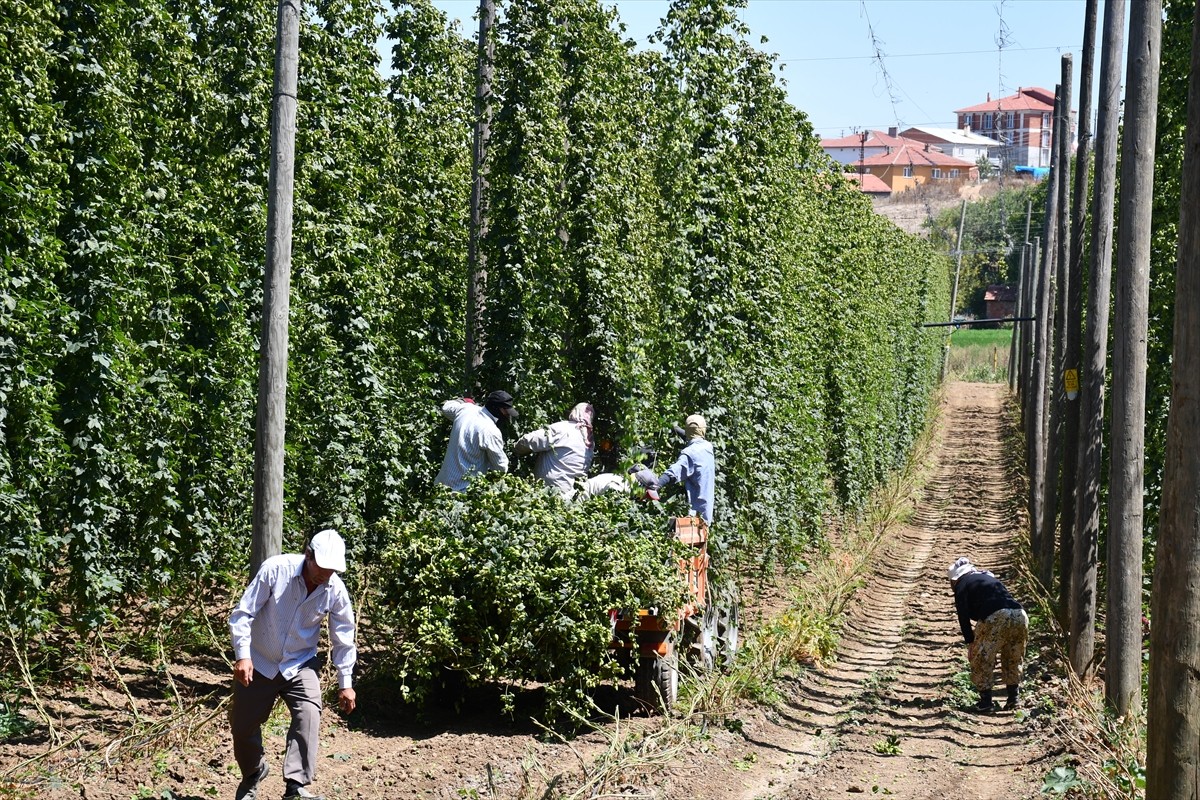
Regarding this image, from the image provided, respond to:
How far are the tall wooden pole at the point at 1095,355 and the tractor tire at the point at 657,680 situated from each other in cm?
452

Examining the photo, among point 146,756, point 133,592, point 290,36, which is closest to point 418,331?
point 133,592

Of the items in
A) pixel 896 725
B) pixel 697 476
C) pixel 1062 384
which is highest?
pixel 1062 384

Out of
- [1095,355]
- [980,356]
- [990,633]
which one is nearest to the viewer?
[990,633]

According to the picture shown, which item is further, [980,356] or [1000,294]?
[1000,294]

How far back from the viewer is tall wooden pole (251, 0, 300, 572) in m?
8.79

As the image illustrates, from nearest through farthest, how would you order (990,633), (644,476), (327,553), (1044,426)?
(327,553)
(644,476)
(990,633)
(1044,426)

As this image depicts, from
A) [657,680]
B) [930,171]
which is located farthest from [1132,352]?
[930,171]

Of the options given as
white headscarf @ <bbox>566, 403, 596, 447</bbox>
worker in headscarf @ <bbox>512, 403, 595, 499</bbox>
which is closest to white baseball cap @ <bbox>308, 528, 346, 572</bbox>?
worker in headscarf @ <bbox>512, 403, 595, 499</bbox>

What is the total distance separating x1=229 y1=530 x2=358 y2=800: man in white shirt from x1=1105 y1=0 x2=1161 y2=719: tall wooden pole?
6379 millimetres

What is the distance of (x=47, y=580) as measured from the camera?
961cm

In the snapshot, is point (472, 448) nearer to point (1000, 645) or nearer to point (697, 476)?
point (697, 476)

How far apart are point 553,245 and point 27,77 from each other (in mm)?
6064

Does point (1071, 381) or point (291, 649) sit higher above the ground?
point (1071, 381)

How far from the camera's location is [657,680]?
1049 centimetres
